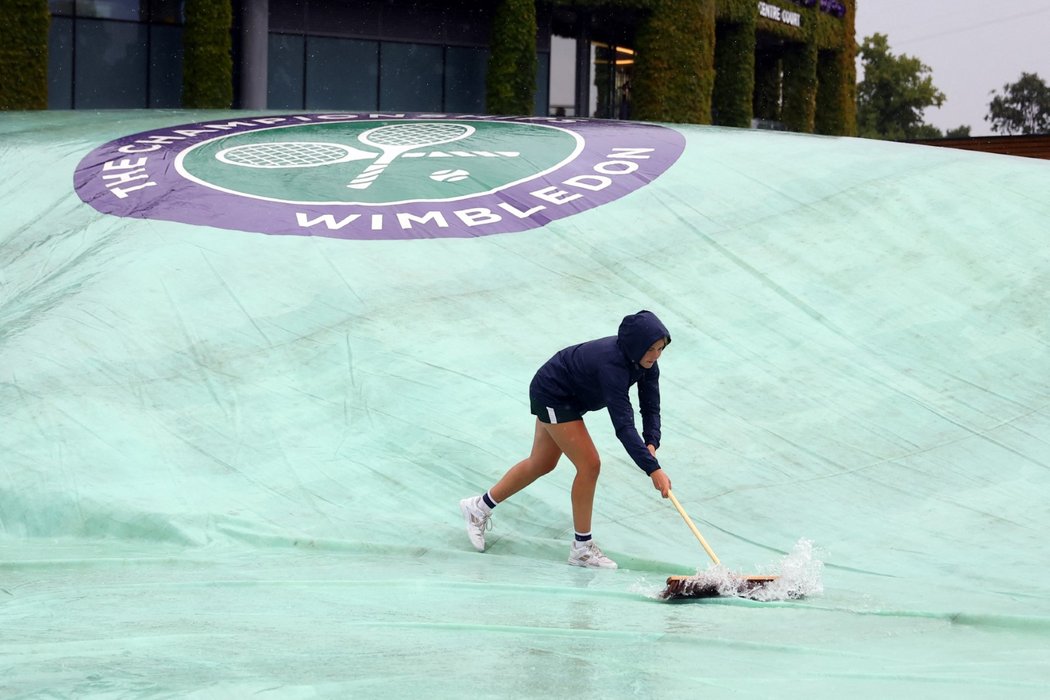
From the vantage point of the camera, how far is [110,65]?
937 inches

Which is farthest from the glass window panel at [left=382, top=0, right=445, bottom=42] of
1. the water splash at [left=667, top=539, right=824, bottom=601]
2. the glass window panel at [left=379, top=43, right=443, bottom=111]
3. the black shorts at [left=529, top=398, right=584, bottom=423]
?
the water splash at [left=667, top=539, right=824, bottom=601]

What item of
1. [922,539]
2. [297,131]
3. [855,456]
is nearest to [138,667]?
[922,539]

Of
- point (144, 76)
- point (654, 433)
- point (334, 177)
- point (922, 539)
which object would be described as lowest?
point (922, 539)

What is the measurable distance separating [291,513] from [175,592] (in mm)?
1341

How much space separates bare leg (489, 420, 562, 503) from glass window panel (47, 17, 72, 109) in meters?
19.8

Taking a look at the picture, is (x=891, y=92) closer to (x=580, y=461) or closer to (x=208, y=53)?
(x=208, y=53)

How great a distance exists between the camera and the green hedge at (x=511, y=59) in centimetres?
2517

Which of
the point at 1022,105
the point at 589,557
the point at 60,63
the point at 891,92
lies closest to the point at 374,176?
the point at 589,557

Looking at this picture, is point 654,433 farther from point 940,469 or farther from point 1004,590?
point 940,469

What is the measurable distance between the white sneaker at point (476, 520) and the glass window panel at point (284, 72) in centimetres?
2011

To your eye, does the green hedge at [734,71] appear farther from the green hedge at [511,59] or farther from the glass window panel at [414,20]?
the glass window panel at [414,20]

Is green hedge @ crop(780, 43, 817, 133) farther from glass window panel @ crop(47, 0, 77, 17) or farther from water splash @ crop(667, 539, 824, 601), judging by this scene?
water splash @ crop(667, 539, 824, 601)

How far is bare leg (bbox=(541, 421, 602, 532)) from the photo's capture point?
230 inches

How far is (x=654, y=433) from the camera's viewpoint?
231 inches
